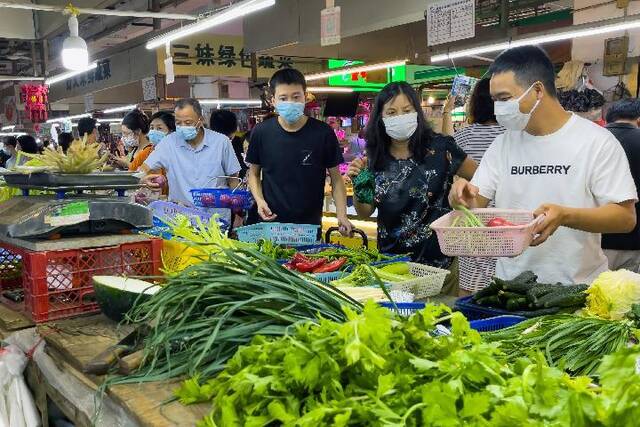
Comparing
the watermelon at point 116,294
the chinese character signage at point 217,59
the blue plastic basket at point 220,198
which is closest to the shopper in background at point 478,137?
the blue plastic basket at point 220,198

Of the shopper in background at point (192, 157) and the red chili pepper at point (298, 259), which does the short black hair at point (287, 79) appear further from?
the red chili pepper at point (298, 259)

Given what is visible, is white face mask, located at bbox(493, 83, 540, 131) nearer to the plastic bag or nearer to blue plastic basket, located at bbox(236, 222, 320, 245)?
blue plastic basket, located at bbox(236, 222, 320, 245)

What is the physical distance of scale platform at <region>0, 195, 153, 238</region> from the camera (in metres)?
2.38

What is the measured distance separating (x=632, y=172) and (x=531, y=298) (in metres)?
2.75

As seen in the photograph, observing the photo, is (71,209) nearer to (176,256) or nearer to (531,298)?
(176,256)

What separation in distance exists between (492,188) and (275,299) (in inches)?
65.8

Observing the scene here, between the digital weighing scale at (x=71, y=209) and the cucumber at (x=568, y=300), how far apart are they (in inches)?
67.9

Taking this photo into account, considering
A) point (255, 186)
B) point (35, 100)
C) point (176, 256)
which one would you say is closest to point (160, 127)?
point (255, 186)

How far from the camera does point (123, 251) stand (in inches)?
101

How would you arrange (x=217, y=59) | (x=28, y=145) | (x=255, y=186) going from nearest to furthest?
1. (x=255, y=186)
2. (x=28, y=145)
3. (x=217, y=59)

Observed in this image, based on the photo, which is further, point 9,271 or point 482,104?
point 482,104

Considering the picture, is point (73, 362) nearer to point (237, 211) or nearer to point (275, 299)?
point (275, 299)

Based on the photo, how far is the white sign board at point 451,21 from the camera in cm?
527

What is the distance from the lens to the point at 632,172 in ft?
14.3
